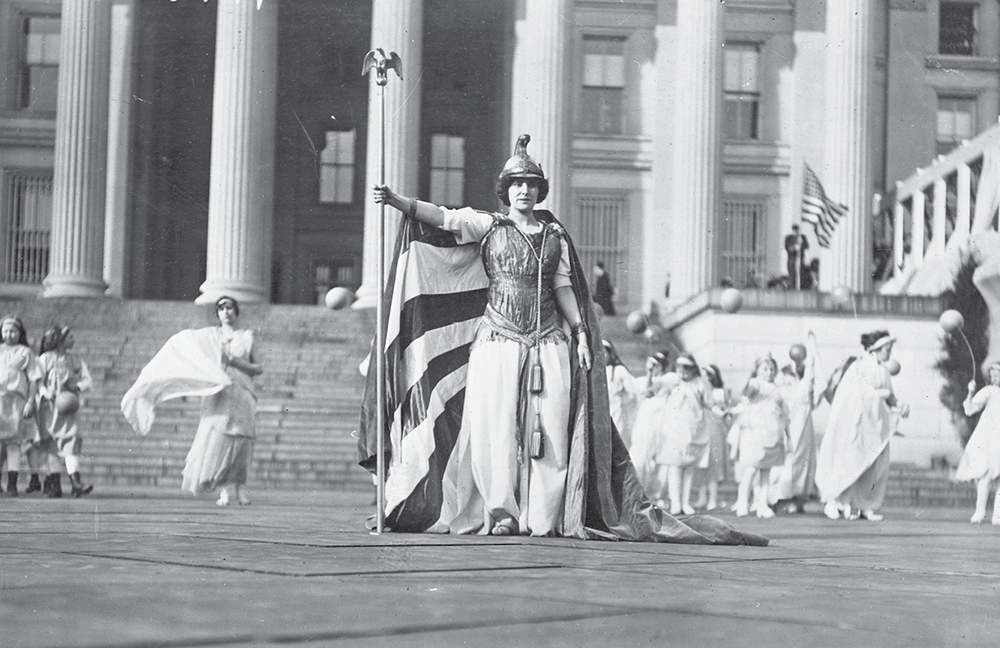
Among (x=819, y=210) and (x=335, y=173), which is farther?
(x=335, y=173)

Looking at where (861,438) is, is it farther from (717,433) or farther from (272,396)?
(272,396)

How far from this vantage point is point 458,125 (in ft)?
137

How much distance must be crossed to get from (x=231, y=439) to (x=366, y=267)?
17.8 m

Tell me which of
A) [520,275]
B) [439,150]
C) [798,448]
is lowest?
[798,448]

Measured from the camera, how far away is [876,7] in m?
35.0

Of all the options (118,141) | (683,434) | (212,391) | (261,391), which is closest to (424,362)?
(212,391)

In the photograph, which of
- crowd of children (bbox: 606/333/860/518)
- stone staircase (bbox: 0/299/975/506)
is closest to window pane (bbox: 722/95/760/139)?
stone staircase (bbox: 0/299/975/506)

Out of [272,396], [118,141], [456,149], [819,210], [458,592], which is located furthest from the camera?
[456,149]

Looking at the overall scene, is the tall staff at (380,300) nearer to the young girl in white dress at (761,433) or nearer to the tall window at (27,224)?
the young girl in white dress at (761,433)

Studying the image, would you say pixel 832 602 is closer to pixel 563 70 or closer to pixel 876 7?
pixel 563 70

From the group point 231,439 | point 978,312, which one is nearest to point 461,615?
point 231,439

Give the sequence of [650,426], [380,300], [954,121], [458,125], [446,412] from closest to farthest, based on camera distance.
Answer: [380,300]
[446,412]
[650,426]
[954,121]
[458,125]

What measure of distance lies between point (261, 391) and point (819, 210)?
1098 centimetres

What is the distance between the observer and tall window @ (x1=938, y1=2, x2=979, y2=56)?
1601 inches
